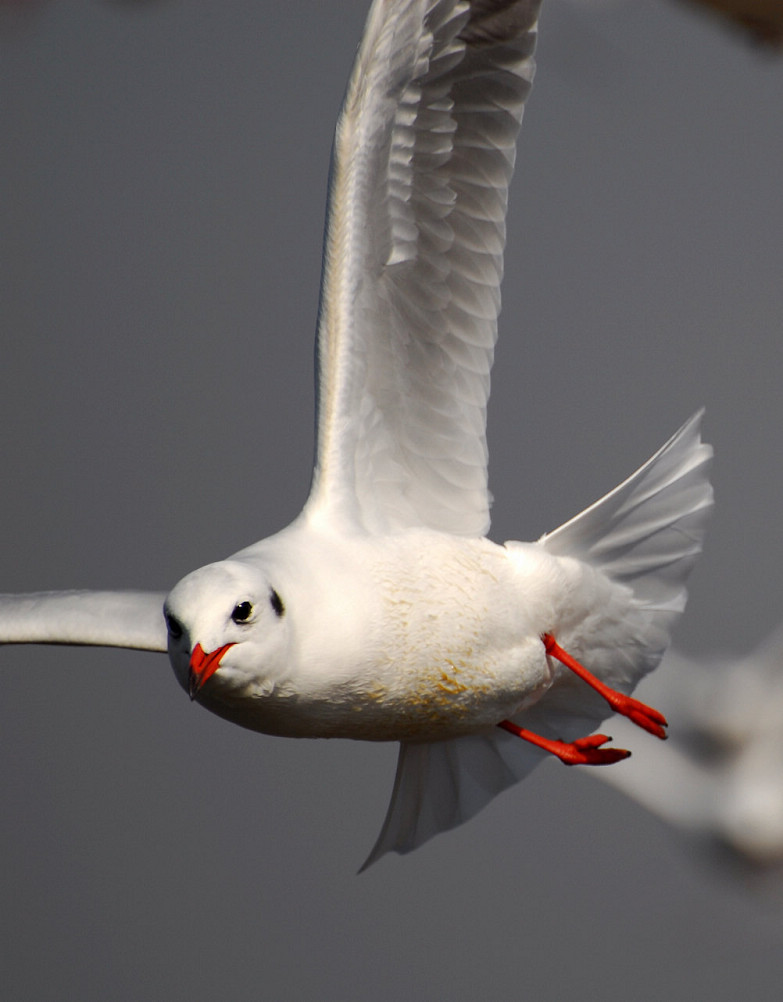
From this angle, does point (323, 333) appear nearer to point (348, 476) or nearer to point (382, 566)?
point (348, 476)

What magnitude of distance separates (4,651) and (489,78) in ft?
6.10

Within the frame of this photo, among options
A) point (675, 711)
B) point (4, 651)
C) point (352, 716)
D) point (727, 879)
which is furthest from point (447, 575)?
point (4, 651)

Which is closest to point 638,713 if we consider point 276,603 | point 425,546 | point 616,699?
point 616,699

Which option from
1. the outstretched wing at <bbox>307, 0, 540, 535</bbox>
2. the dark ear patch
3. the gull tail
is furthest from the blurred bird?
the dark ear patch

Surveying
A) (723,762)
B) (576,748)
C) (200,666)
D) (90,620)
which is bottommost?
(723,762)

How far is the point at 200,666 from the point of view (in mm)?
1075

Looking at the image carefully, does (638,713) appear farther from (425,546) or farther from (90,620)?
(90,620)

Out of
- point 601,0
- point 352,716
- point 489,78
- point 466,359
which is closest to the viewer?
point 352,716

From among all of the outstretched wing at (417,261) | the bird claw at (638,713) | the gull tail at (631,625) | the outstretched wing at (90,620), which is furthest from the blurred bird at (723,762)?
the outstretched wing at (90,620)

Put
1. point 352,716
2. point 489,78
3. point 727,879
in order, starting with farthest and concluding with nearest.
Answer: point 727,879 → point 489,78 → point 352,716

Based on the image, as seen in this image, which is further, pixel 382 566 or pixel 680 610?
pixel 680 610

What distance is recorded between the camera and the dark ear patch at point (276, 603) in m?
1.16

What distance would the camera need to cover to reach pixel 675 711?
98.5 inches

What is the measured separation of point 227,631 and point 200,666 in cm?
4
